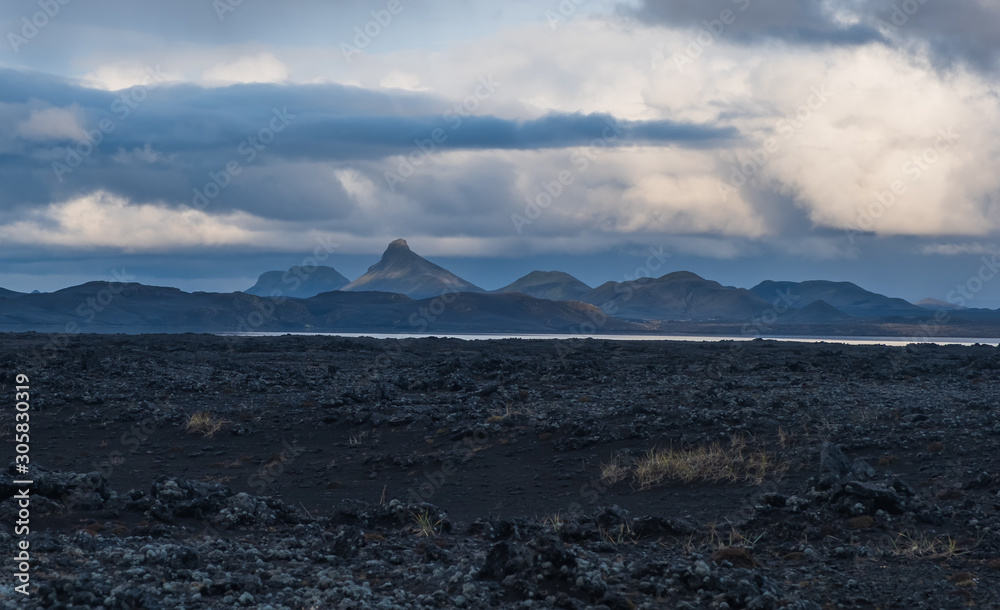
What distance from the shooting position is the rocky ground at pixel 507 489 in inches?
318

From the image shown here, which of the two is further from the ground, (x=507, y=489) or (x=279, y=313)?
(x=279, y=313)

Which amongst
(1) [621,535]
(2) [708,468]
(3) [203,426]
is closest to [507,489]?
(2) [708,468]

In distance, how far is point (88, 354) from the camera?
29781 mm

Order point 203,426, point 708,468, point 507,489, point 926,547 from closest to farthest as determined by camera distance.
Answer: point 926,547 → point 708,468 → point 507,489 → point 203,426

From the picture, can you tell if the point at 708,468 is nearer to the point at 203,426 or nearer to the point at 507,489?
the point at 507,489

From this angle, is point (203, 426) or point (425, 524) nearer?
point (425, 524)

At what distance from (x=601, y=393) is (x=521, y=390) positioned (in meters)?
2.29

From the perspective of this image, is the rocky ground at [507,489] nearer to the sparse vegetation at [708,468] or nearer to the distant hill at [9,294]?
the sparse vegetation at [708,468]

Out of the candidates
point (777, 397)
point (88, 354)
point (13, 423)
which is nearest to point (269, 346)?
point (88, 354)

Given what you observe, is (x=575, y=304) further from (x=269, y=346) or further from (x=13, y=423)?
(x=13, y=423)

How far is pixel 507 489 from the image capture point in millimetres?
14867

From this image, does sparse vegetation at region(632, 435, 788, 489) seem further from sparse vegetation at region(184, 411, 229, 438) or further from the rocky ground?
sparse vegetation at region(184, 411, 229, 438)

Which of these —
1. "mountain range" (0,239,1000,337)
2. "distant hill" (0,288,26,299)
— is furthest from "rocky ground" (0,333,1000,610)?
"distant hill" (0,288,26,299)

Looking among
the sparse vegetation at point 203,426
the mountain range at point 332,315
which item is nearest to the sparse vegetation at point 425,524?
the sparse vegetation at point 203,426
